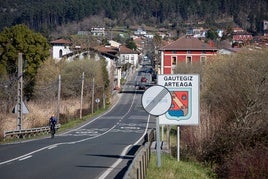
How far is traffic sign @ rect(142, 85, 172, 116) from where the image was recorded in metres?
15.0

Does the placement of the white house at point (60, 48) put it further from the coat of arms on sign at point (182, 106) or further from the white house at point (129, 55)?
the coat of arms on sign at point (182, 106)

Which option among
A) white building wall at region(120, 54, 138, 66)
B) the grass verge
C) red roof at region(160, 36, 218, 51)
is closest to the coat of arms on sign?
the grass verge

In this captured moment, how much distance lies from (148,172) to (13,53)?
62251 millimetres

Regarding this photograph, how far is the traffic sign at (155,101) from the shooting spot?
590 inches

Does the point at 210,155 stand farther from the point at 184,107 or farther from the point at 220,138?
the point at 184,107

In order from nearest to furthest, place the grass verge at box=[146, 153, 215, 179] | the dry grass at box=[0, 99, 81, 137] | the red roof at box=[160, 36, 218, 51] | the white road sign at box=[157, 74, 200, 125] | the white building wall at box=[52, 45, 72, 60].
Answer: the grass verge at box=[146, 153, 215, 179]
the white road sign at box=[157, 74, 200, 125]
the dry grass at box=[0, 99, 81, 137]
the red roof at box=[160, 36, 218, 51]
the white building wall at box=[52, 45, 72, 60]

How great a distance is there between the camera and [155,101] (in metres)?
15.0

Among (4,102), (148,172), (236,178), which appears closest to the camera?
(148,172)

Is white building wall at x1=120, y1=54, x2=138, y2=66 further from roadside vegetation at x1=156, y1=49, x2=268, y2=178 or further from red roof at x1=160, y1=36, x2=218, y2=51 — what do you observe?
roadside vegetation at x1=156, y1=49, x2=268, y2=178

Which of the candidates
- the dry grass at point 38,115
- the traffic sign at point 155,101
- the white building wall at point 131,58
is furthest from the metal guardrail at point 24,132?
the white building wall at point 131,58

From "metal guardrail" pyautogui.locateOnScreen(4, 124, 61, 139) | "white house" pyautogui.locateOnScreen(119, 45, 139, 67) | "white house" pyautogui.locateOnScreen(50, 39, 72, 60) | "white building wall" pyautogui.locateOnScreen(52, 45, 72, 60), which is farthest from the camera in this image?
"white house" pyautogui.locateOnScreen(119, 45, 139, 67)

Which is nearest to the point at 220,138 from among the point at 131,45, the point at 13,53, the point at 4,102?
the point at 4,102

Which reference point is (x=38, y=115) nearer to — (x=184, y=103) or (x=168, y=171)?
(x=184, y=103)

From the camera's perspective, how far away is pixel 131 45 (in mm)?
190250
